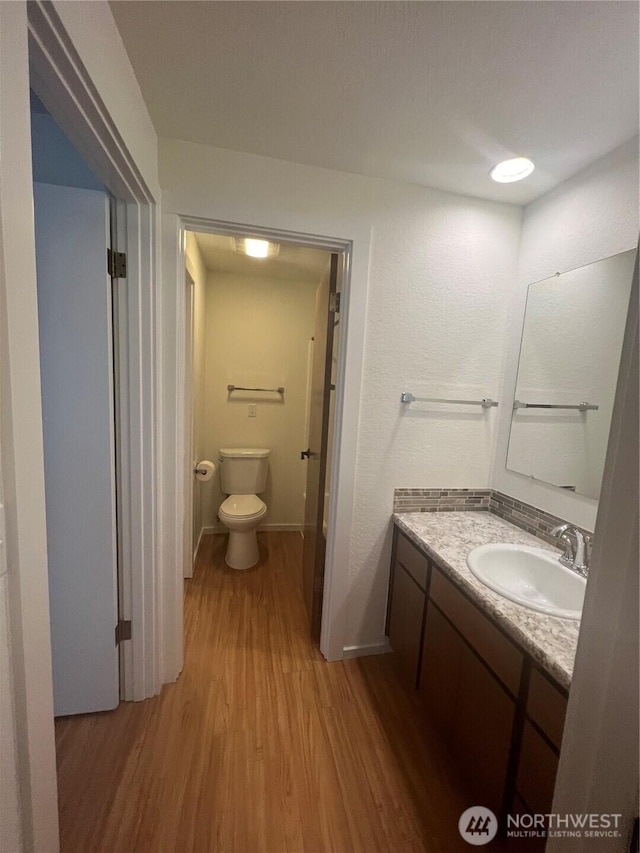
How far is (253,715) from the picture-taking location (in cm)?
143

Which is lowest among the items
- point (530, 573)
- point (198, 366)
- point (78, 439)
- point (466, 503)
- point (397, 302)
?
point (530, 573)

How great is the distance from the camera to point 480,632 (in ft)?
3.42

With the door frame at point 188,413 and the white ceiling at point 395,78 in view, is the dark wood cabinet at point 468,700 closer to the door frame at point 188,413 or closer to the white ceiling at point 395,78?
the door frame at point 188,413

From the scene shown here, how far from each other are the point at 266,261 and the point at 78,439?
6.13 feet

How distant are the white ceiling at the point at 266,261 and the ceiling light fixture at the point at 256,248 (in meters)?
0.04

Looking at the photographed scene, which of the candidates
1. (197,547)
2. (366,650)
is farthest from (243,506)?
(366,650)

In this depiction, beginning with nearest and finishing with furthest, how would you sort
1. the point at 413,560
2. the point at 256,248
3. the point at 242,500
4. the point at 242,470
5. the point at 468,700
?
1. the point at 468,700
2. the point at 413,560
3. the point at 256,248
4. the point at 242,500
5. the point at 242,470

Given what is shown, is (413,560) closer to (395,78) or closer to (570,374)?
(570,374)

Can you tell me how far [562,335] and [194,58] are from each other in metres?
1.62

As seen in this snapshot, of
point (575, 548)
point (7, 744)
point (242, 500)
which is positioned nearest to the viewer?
point (7, 744)

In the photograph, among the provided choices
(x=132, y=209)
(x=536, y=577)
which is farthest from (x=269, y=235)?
(x=536, y=577)

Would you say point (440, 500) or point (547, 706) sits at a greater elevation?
point (440, 500)

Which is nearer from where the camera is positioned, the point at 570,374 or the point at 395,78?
the point at 395,78

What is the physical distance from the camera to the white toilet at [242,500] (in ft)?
8.04
